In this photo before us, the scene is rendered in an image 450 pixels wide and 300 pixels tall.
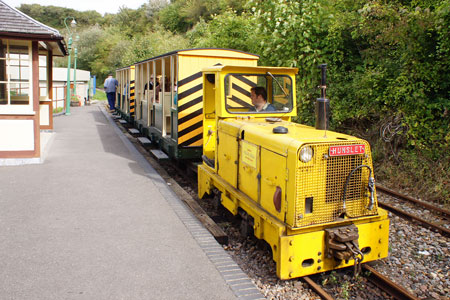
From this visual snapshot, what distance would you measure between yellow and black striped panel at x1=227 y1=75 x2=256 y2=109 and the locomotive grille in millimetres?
2032

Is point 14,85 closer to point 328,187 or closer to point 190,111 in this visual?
point 190,111

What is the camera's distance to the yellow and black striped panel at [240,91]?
5871mm

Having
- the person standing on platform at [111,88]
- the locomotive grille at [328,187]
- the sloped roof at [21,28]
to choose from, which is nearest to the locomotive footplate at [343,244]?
the locomotive grille at [328,187]

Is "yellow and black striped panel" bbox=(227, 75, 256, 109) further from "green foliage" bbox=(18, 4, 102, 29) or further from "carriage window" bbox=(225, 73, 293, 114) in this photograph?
"green foliage" bbox=(18, 4, 102, 29)

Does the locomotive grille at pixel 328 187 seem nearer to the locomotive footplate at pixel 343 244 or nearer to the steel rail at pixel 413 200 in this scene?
the locomotive footplate at pixel 343 244

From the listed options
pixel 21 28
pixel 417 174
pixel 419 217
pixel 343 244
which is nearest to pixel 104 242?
pixel 343 244

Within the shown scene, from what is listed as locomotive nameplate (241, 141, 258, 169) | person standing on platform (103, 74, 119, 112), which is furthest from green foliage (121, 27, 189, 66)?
locomotive nameplate (241, 141, 258, 169)

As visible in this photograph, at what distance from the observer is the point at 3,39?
348 inches

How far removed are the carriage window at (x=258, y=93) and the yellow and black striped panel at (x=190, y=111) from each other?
108 inches

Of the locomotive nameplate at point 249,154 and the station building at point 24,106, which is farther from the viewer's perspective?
the station building at point 24,106

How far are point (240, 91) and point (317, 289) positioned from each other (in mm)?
2957

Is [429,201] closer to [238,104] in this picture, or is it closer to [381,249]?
[381,249]

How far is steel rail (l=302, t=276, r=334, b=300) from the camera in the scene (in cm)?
411

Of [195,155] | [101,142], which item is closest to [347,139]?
[195,155]
